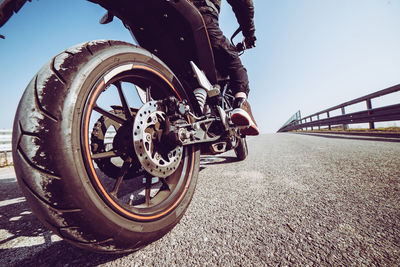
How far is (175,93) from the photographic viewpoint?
4.45ft

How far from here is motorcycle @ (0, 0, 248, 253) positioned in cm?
61

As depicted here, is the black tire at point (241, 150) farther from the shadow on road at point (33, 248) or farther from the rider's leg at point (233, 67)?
the shadow on road at point (33, 248)

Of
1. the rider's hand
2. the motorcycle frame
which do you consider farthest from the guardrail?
the motorcycle frame

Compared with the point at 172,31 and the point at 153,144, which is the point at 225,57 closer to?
the point at 172,31

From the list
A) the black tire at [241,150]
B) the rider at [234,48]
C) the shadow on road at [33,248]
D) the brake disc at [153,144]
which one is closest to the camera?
the shadow on road at [33,248]

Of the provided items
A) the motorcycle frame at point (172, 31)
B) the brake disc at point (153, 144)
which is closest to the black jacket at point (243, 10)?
the motorcycle frame at point (172, 31)

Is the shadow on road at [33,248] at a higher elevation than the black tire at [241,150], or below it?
below

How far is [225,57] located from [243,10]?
0.51 meters

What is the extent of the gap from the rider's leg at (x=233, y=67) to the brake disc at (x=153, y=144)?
82 cm

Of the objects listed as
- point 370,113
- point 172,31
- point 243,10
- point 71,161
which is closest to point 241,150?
point 243,10

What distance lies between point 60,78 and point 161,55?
3.75ft

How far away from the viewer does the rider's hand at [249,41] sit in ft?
7.13

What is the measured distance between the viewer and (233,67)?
197 cm

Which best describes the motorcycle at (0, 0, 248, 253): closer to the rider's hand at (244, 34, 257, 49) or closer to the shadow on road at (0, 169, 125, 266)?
the shadow on road at (0, 169, 125, 266)
